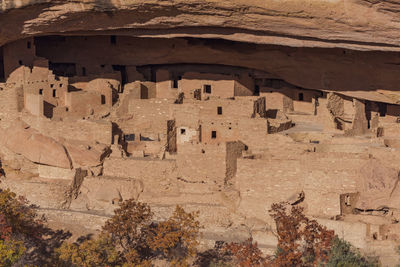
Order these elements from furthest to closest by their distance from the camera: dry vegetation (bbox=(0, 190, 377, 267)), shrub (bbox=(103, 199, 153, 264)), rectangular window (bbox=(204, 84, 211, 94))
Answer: rectangular window (bbox=(204, 84, 211, 94))
shrub (bbox=(103, 199, 153, 264))
dry vegetation (bbox=(0, 190, 377, 267))

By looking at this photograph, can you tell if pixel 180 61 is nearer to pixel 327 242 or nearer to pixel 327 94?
pixel 327 94

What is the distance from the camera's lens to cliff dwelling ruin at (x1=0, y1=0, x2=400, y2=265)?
26897 millimetres

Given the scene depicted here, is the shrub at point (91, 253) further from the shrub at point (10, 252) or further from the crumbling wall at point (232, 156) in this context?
the crumbling wall at point (232, 156)

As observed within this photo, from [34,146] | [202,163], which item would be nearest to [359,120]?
[202,163]

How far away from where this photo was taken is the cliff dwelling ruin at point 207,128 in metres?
26.9

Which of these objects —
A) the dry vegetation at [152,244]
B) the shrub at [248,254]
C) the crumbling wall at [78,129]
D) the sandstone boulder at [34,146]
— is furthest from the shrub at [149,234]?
the sandstone boulder at [34,146]

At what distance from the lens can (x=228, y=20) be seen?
87.2 ft

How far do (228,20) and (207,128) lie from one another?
4.25 metres

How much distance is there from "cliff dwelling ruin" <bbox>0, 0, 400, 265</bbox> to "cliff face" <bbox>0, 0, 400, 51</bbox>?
0.20 meters

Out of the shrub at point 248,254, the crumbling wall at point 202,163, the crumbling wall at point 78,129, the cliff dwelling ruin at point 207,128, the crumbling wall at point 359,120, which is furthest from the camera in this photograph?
the crumbling wall at point 359,120

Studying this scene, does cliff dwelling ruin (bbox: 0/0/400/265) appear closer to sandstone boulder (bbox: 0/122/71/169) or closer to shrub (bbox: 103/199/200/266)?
sandstone boulder (bbox: 0/122/71/169)

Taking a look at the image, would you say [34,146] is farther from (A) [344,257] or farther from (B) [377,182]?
(B) [377,182]

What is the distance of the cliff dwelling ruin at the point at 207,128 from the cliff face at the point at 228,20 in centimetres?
20

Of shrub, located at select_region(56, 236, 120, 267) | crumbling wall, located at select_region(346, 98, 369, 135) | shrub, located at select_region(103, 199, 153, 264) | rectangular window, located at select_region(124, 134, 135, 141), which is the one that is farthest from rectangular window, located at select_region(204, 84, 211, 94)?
shrub, located at select_region(56, 236, 120, 267)
